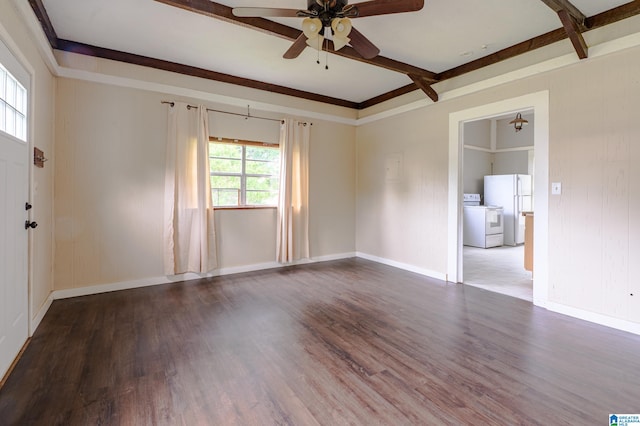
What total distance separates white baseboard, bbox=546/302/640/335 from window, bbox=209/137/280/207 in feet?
12.9

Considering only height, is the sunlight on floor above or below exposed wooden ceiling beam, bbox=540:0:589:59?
below

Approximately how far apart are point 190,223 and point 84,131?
1.62m

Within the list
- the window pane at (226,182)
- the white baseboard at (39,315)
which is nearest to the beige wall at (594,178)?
the window pane at (226,182)

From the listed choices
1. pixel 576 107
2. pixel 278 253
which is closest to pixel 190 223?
pixel 278 253

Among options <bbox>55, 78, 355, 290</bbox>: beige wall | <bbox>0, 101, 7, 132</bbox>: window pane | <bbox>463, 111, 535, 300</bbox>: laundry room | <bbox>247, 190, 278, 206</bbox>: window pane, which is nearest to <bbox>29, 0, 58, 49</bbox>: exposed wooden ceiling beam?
<bbox>55, 78, 355, 290</bbox>: beige wall

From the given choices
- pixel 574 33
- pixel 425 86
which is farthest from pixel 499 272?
pixel 574 33

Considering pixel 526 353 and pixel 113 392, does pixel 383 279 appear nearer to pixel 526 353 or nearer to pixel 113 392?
pixel 526 353

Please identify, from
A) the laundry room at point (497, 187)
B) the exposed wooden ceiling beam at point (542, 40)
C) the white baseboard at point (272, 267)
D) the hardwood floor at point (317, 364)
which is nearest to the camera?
the hardwood floor at point (317, 364)

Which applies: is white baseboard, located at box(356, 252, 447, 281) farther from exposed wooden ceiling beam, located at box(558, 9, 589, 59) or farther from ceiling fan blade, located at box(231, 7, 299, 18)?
ceiling fan blade, located at box(231, 7, 299, 18)

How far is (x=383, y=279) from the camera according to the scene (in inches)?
176

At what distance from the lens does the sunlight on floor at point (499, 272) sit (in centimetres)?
404

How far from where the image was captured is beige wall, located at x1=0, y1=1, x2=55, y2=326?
2348mm

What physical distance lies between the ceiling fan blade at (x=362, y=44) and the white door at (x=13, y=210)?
243cm

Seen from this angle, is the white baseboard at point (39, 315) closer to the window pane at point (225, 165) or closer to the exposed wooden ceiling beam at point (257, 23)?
the window pane at point (225, 165)
